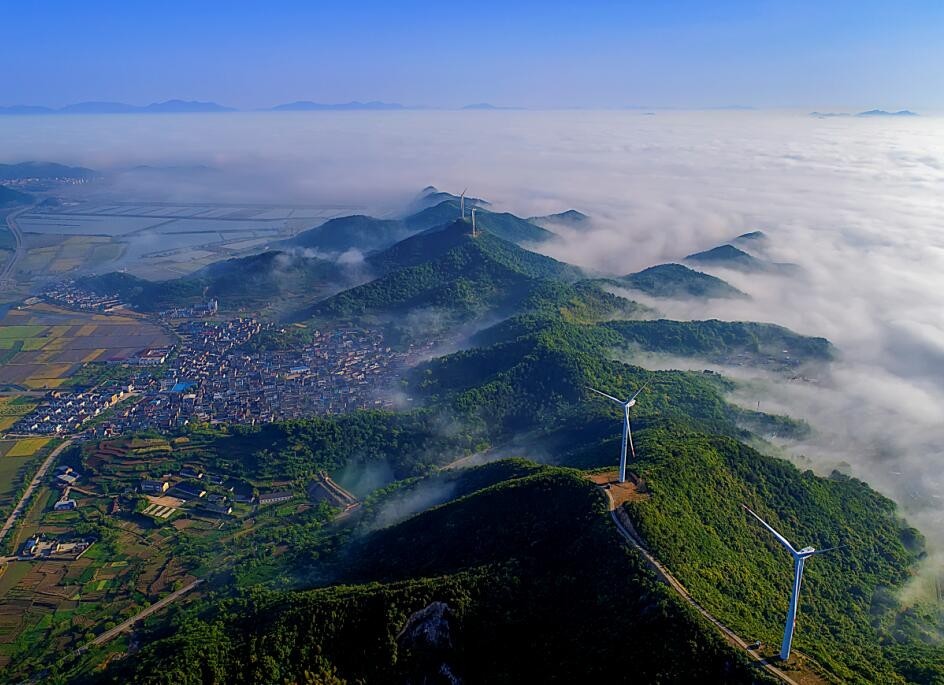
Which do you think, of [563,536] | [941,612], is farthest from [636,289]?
[563,536]

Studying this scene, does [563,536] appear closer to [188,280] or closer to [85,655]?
[85,655]

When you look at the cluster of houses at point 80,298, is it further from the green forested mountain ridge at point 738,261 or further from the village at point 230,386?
the green forested mountain ridge at point 738,261

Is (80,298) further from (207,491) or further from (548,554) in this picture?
(548,554)

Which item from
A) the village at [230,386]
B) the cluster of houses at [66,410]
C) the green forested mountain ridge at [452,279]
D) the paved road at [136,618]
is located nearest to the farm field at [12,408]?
the cluster of houses at [66,410]

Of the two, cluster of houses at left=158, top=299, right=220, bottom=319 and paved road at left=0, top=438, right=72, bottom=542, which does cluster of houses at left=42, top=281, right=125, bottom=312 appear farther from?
paved road at left=0, top=438, right=72, bottom=542

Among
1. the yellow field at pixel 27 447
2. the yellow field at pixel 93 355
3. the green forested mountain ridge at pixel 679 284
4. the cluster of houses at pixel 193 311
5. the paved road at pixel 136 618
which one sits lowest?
the cluster of houses at pixel 193 311

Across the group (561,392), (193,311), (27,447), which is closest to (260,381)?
(27,447)

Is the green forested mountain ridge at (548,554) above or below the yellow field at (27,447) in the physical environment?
above

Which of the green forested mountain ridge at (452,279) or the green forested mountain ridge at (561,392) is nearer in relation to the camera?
the green forested mountain ridge at (561,392)
